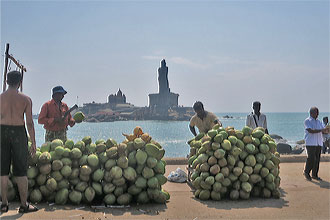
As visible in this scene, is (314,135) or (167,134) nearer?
Answer: (314,135)

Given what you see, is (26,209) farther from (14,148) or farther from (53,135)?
(53,135)

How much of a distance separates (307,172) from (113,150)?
4.87m

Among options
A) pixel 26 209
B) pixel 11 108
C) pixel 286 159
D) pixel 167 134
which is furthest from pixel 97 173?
pixel 167 134

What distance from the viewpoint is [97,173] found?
5.20m

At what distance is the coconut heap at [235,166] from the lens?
581cm

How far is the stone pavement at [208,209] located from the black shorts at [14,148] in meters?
0.63

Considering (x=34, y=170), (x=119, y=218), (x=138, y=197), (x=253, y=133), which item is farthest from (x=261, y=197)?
Result: (x=34, y=170)

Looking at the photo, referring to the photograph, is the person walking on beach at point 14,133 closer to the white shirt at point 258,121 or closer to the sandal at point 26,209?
the sandal at point 26,209

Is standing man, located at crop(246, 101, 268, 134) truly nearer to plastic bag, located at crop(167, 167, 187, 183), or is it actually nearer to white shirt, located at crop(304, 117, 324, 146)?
white shirt, located at crop(304, 117, 324, 146)

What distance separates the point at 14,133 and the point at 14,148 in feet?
0.68

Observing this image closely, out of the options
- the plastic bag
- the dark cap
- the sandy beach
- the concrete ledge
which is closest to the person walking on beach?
the sandy beach

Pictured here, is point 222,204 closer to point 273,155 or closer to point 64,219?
point 273,155

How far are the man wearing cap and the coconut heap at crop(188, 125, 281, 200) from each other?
2650mm

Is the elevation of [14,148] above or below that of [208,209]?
above
